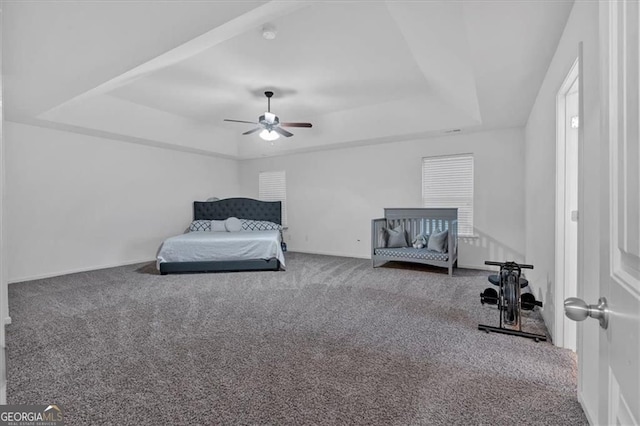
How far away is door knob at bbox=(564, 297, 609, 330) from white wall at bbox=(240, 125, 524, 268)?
4842mm

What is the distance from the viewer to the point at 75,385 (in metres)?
1.95

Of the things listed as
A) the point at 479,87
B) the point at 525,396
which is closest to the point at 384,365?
the point at 525,396

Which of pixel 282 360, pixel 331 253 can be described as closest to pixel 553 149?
pixel 282 360

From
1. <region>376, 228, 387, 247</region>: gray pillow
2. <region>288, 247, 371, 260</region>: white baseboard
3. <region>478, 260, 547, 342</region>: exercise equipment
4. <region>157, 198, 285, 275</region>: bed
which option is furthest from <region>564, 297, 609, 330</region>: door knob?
<region>288, 247, 371, 260</region>: white baseboard

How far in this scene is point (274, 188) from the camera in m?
7.37

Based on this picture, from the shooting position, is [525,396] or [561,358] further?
[561,358]

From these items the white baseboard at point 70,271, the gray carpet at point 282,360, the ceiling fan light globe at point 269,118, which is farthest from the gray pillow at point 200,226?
the ceiling fan light globe at point 269,118

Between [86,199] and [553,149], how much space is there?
624 cm

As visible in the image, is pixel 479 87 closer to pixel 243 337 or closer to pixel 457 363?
pixel 457 363

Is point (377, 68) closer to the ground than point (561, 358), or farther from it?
farther from it

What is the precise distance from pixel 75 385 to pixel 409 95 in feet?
16.9

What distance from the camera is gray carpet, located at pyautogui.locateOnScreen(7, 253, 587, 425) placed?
1708 mm

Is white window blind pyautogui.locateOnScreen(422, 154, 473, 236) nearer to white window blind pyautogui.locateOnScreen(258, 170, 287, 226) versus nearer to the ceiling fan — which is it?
the ceiling fan

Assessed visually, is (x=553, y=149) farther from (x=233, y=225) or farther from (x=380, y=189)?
(x=233, y=225)
